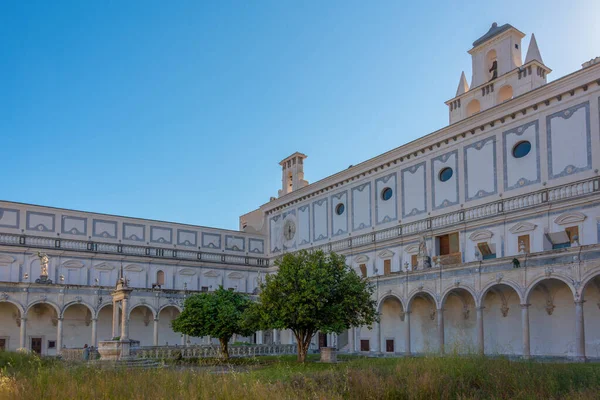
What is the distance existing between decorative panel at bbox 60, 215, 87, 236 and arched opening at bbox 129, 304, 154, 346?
8.06 metres

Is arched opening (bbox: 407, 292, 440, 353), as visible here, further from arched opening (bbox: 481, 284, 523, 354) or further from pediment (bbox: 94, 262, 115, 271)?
pediment (bbox: 94, 262, 115, 271)

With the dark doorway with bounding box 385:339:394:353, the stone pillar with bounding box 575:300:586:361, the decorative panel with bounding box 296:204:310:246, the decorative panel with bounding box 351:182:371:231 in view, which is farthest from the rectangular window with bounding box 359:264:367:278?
the stone pillar with bounding box 575:300:586:361

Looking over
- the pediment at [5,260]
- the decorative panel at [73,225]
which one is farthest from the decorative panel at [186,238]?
the pediment at [5,260]

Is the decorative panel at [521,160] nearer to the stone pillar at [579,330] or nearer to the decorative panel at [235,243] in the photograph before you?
the stone pillar at [579,330]

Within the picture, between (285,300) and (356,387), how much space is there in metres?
17.0

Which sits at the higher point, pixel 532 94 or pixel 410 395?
pixel 532 94

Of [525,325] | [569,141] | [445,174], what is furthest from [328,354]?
[569,141]

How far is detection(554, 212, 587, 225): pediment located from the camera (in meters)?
32.0

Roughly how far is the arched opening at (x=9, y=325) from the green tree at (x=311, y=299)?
21.5 meters

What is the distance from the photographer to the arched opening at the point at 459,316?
3600 centimetres

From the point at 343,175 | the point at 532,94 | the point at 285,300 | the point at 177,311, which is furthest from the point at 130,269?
the point at 532,94

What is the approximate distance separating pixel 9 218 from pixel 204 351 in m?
20.4

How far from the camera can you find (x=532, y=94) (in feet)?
115

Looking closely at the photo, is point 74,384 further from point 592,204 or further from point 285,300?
point 592,204
